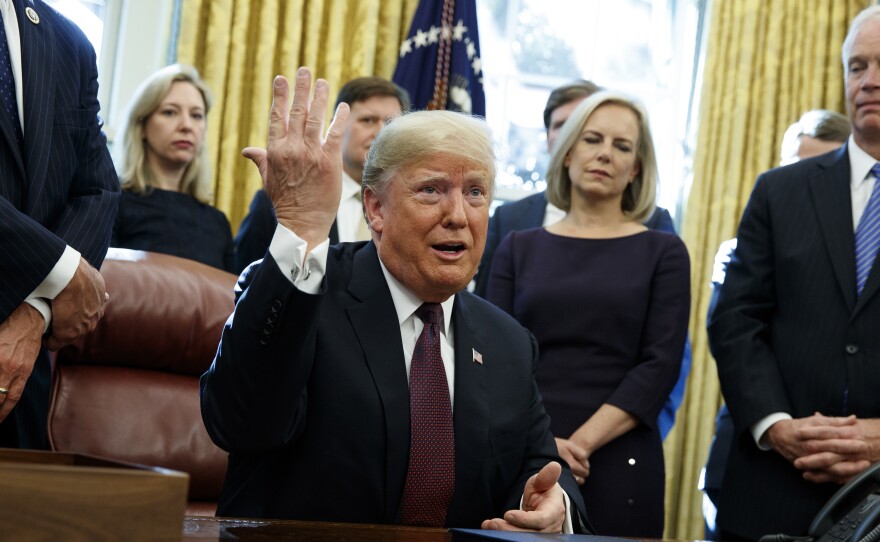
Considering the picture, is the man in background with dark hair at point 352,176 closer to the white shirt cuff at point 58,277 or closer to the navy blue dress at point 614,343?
the navy blue dress at point 614,343

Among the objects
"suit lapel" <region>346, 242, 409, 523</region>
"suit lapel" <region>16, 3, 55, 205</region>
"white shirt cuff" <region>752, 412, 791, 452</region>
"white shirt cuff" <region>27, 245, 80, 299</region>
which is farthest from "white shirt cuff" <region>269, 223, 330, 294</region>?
"white shirt cuff" <region>752, 412, 791, 452</region>

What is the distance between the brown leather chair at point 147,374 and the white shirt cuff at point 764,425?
145cm

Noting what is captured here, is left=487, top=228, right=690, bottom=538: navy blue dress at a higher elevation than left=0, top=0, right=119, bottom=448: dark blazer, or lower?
lower

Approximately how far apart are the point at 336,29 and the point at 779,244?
293cm

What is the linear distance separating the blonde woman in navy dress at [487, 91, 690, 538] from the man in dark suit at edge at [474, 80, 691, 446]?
0.33 meters

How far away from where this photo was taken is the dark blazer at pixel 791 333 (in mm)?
2842

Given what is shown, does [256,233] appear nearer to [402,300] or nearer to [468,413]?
[402,300]

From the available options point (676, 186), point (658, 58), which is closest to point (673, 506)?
point (676, 186)

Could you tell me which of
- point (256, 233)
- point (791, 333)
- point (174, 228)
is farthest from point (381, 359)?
point (174, 228)

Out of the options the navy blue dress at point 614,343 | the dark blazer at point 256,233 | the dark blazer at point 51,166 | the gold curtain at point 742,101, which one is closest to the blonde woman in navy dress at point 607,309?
the navy blue dress at point 614,343

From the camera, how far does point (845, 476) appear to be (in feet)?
8.90

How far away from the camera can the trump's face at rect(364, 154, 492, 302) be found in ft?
7.24

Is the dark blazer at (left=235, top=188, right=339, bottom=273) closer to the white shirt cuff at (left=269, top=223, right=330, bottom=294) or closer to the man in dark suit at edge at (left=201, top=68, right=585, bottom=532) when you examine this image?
the man in dark suit at edge at (left=201, top=68, right=585, bottom=532)

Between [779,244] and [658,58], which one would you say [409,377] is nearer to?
[779,244]
